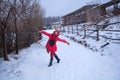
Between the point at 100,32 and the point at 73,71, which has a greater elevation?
the point at 100,32

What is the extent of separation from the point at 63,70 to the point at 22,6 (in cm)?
442

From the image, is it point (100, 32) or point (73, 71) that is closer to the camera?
point (73, 71)

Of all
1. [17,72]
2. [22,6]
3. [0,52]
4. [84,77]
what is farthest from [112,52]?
[0,52]

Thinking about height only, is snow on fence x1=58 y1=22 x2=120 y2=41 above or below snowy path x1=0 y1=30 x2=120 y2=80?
above

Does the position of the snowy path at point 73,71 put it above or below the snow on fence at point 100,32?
below

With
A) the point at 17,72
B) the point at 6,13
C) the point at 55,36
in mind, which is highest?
the point at 6,13

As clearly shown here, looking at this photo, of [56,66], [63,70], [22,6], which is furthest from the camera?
[22,6]

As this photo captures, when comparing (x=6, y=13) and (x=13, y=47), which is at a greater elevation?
(x=6, y=13)

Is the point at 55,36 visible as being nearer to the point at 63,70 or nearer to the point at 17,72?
the point at 63,70

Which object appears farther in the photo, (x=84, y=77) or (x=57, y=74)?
(x=57, y=74)

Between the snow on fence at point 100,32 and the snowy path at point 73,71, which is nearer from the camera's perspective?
the snowy path at point 73,71

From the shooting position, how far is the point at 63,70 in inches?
252

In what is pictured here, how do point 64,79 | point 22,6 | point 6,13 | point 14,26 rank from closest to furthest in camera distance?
point 64,79 < point 6,13 < point 22,6 < point 14,26

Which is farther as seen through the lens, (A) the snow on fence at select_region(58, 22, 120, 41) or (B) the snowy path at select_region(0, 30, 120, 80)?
(A) the snow on fence at select_region(58, 22, 120, 41)
